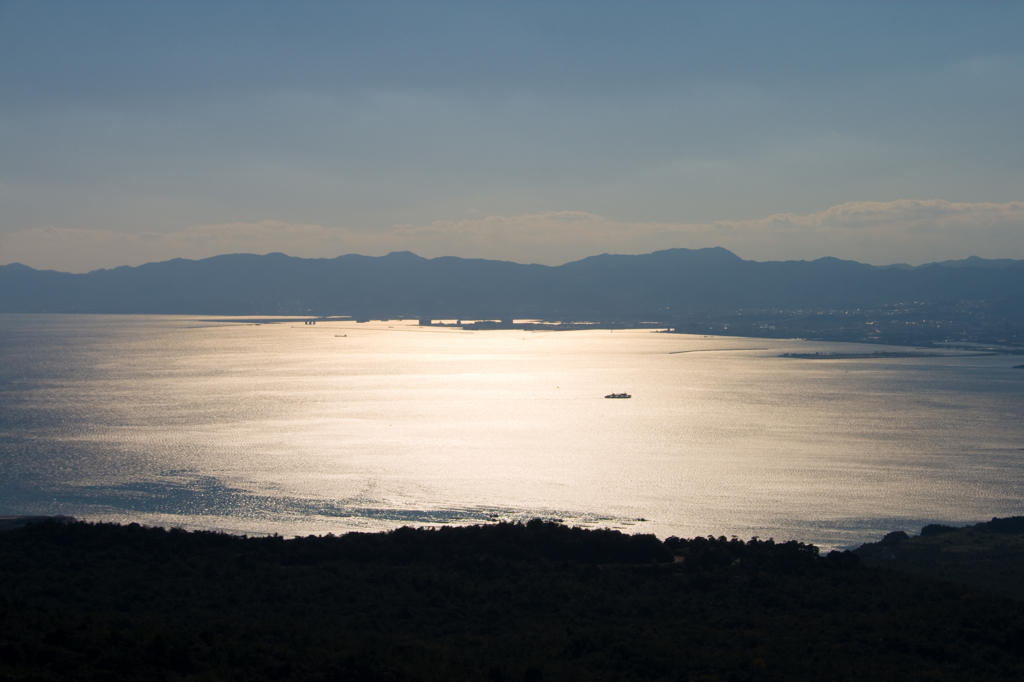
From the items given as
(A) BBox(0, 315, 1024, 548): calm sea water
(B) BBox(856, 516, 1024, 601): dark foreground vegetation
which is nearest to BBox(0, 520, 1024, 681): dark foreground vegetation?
(B) BBox(856, 516, 1024, 601): dark foreground vegetation

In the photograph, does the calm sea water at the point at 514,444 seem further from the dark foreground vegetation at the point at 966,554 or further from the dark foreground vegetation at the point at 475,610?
the dark foreground vegetation at the point at 475,610

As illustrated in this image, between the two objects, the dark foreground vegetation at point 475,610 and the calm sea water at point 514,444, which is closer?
the dark foreground vegetation at point 475,610

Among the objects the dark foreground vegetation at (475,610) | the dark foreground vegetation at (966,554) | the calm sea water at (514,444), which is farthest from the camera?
the calm sea water at (514,444)

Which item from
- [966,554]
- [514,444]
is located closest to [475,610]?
[966,554]

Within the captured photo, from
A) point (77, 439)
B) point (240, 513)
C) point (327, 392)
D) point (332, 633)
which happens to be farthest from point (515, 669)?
point (327, 392)

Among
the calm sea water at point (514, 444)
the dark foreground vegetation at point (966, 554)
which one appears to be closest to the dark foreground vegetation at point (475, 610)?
the dark foreground vegetation at point (966, 554)

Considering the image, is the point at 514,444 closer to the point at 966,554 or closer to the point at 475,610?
the point at 966,554
